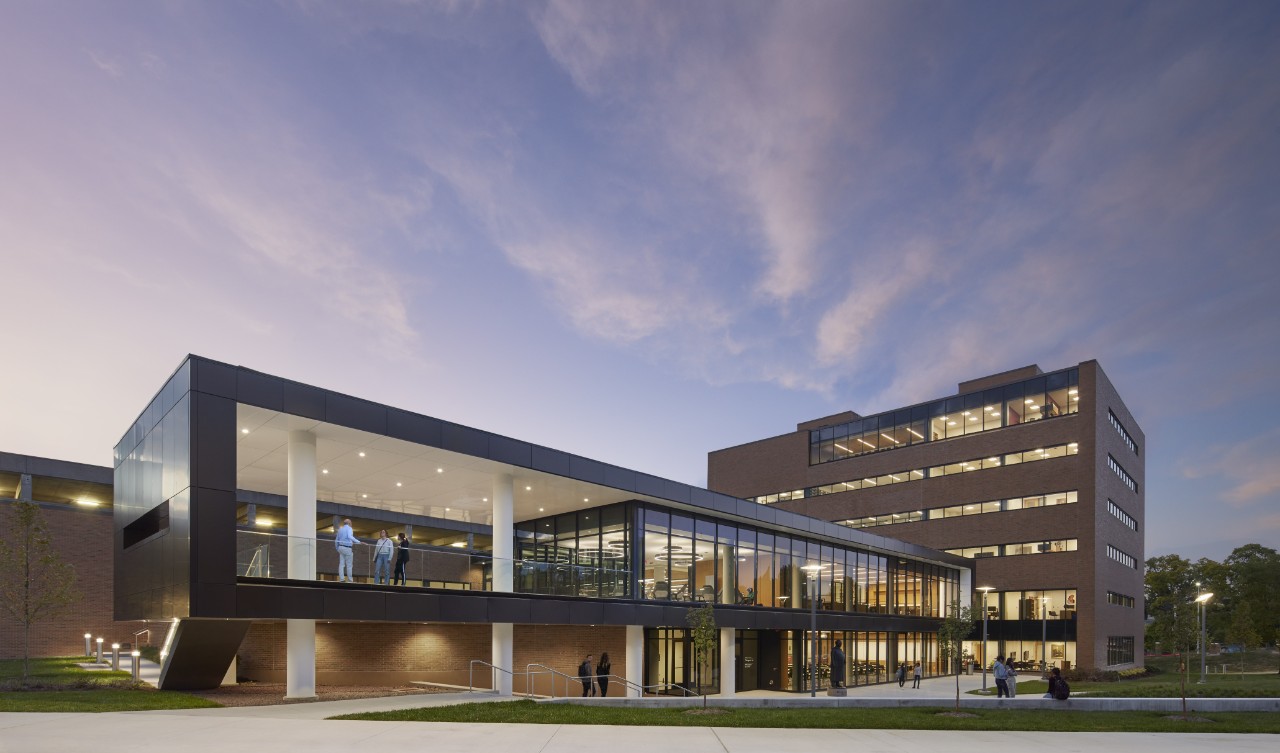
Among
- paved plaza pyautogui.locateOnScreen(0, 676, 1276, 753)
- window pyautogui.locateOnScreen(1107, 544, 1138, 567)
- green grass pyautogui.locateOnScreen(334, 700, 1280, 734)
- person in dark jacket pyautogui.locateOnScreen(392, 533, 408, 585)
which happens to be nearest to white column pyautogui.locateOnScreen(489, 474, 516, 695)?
person in dark jacket pyautogui.locateOnScreen(392, 533, 408, 585)

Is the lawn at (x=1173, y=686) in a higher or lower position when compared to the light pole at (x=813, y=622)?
lower

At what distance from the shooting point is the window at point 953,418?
5378 centimetres

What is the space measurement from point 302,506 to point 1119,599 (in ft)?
185

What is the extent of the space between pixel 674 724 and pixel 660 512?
45.1 ft

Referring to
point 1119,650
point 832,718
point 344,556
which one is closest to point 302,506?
point 344,556

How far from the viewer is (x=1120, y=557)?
57.3 meters

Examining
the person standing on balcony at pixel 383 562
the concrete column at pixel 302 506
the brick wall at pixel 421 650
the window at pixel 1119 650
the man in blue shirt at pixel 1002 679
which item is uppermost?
the concrete column at pixel 302 506

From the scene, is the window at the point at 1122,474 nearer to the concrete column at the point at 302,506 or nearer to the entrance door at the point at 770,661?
the entrance door at the point at 770,661

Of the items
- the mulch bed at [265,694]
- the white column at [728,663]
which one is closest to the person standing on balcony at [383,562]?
the mulch bed at [265,694]

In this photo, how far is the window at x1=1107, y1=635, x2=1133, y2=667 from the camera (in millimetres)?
53406

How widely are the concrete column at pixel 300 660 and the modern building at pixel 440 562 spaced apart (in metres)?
0.05

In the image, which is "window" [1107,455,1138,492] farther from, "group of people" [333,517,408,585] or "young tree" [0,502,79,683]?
"young tree" [0,502,79,683]

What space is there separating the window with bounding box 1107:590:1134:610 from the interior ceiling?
1601 inches

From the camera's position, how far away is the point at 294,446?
67.7 feet
